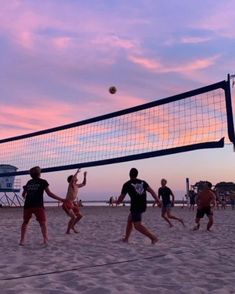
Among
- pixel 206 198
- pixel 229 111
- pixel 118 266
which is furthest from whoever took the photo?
pixel 206 198

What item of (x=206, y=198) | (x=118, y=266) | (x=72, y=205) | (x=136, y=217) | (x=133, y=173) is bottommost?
(x=118, y=266)

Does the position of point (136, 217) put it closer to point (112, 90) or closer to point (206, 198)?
point (206, 198)

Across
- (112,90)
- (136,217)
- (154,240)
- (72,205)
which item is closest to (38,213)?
(136,217)

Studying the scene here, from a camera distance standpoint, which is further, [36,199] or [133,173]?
[133,173]

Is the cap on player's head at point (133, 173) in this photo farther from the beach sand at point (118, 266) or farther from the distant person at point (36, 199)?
the distant person at point (36, 199)

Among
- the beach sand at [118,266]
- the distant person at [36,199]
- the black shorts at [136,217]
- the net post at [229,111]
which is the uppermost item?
the net post at [229,111]

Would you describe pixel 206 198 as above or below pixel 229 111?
below

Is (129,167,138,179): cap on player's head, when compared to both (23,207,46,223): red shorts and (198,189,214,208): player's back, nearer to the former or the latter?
(23,207,46,223): red shorts

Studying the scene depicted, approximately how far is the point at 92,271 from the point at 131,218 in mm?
2647

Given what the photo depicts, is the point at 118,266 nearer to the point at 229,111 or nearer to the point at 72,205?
the point at 72,205

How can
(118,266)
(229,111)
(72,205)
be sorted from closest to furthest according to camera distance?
(118,266) < (72,205) < (229,111)

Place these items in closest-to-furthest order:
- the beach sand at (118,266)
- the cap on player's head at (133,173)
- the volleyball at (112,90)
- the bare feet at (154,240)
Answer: the beach sand at (118,266) < the bare feet at (154,240) < the cap on player's head at (133,173) < the volleyball at (112,90)

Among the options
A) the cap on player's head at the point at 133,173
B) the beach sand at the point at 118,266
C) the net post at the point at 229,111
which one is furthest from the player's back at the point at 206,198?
the cap on player's head at the point at 133,173

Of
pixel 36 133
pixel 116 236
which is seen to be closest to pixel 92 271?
pixel 116 236
